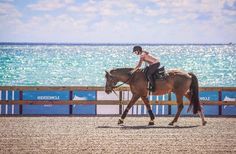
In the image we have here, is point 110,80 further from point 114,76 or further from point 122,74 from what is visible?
point 122,74

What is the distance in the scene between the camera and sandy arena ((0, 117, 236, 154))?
488 inches

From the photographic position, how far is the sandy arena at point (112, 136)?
1241cm

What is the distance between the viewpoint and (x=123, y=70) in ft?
60.7

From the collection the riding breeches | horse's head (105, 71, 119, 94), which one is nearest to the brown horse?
the riding breeches

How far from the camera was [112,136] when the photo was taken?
47.9 ft

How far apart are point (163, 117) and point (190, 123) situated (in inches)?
106

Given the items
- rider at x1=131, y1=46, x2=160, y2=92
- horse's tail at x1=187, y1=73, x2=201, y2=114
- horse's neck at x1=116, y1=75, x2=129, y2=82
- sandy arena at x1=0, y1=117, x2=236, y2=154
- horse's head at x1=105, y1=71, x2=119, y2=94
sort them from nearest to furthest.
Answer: sandy arena at x1=0, y1=117, x2=236, y2=154, rider at x1=131, y1=46, x2=160, y2=92, horse's tail at x1=187, y1=73, x2=201, y2=114, horse's neck at x1=116, y1=75, x2=129, y2=82, horse's head at x1=105, y1=71, x2=119, y2=94

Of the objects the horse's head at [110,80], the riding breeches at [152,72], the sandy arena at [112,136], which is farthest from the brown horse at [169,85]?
the sandy arena at [112,136]

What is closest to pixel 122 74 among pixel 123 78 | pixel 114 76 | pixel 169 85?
pixel 123 78

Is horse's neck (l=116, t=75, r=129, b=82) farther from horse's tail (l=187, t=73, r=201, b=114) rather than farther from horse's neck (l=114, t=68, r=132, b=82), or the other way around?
horse's tail (l=187, t=73, r=201, b=114)

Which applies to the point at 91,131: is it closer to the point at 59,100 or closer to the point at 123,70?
the point at 123,70

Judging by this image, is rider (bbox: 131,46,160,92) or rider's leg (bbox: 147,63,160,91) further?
rider's leg (bbox: 147,63,160,91)

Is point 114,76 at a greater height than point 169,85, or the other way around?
point 114,76

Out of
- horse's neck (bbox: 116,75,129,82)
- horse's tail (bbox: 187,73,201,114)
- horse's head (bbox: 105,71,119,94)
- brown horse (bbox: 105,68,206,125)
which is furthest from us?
horse's head (bbox: 105,71,119,94)
